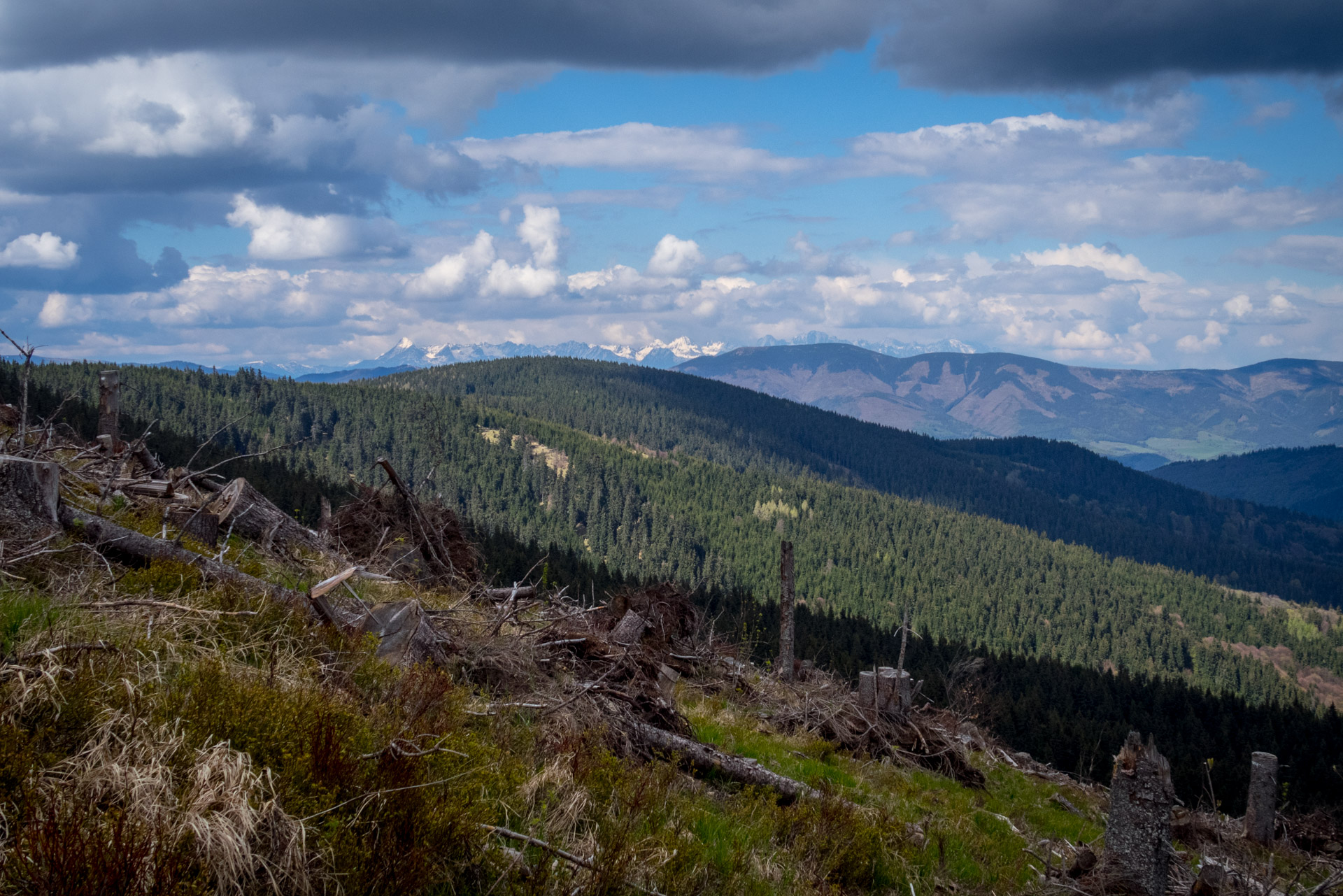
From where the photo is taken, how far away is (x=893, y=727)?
13.6 m

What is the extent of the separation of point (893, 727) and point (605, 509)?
6237 inches

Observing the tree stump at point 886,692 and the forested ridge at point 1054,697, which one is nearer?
the tree stump at point 886,692

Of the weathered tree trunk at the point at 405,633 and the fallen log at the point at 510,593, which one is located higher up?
the weathered tree trunk at the point at 405,633

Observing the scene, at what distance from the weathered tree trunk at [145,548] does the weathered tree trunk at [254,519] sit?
232cm

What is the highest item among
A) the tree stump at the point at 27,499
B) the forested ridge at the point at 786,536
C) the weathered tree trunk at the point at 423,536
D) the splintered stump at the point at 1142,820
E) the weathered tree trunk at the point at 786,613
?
the tree stump at the point at 27,499

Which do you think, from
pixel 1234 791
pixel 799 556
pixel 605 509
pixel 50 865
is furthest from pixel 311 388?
pixel 50 865

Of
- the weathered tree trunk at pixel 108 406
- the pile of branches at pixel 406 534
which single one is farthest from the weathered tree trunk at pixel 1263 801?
the weathered tree trunk at pixel 108 406

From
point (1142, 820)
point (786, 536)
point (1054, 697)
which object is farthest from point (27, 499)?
point (786, 536)

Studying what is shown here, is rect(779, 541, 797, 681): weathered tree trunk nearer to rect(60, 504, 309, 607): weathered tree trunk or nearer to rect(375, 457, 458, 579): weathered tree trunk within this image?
rect(375, 457, 458, 579): weathered tree trunk

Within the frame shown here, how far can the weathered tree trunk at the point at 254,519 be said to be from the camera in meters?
9.52

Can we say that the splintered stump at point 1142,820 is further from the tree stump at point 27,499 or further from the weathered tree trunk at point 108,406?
the weathered tree trunk at point 108,406

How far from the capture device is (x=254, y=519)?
9.94 metres

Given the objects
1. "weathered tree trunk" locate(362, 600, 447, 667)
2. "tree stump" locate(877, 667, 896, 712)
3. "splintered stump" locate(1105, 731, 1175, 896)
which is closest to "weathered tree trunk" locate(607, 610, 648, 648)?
"weathered tree trunk" locate(362, 600, 447, 667)

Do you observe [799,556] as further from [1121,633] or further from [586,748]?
[586,748]
